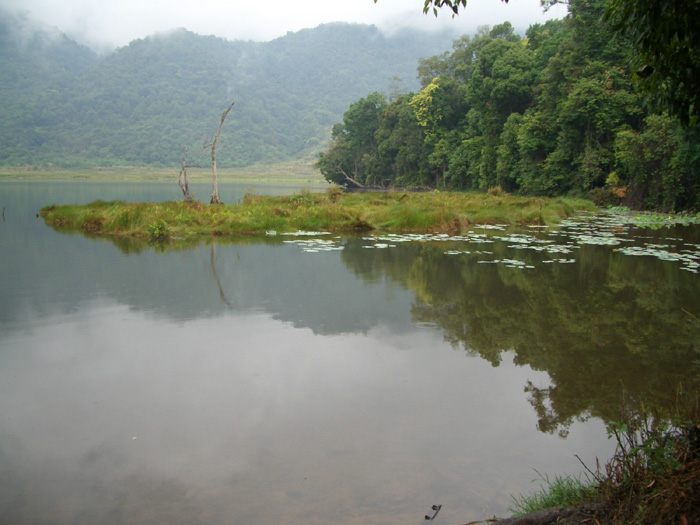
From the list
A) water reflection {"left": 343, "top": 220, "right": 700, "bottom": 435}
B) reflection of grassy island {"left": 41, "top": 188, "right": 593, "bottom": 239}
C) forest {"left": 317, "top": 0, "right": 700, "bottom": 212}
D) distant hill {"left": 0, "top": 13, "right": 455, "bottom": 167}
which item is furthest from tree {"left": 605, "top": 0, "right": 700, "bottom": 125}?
distant hill {"left": 0, "top": 13, "right": 455, "bottom": 167}

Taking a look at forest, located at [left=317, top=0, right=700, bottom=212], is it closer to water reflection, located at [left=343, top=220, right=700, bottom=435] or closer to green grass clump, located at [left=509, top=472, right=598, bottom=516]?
water reflection, located at [left=343, top=220, right=700, bottom=435]

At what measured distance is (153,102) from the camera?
14475 centimetres

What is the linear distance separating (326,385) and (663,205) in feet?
75.8

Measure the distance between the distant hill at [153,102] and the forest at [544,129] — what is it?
5164 cm

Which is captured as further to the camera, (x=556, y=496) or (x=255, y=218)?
(x=255, y=218)

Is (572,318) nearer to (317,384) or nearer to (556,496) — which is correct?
(317,384)

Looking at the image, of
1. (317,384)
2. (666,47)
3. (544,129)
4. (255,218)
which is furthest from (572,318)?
(544,129)

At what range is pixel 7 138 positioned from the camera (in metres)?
111

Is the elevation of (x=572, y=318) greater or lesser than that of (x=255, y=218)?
lesser

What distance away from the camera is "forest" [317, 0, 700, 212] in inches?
918

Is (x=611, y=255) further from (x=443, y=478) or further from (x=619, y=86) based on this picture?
(x=619, y=86)

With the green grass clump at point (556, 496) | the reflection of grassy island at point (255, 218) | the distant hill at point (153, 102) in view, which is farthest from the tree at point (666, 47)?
the distant hill at point (153, 102)

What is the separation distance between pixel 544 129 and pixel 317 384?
2965 centimetres

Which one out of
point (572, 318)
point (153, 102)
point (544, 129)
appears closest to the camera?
point (572, 318)
